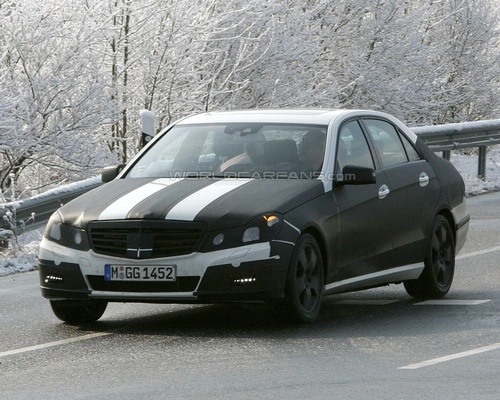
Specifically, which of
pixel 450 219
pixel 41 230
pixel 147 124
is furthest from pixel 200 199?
pixel 41 230

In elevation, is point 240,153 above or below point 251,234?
above

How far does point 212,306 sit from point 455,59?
19.2m

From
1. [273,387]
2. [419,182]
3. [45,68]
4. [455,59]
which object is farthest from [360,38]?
[273,387]

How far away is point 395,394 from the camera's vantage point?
712 centimetres

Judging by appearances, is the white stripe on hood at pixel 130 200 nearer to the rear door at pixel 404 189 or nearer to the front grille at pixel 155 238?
the front grille at pixel 155 238

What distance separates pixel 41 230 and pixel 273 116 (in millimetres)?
6941

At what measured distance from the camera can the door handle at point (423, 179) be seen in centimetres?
1105

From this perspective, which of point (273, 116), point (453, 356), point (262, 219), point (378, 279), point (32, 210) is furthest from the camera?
point (32, 210)

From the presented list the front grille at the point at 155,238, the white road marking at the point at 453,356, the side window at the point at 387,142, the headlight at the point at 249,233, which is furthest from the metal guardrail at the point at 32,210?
the white road marking at the point at 453,356

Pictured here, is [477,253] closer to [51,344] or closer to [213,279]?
[213,279]

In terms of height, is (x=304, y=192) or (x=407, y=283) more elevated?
(x=304, y=192)

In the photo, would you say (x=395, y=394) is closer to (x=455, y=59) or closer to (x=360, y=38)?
(x=360, y=38)

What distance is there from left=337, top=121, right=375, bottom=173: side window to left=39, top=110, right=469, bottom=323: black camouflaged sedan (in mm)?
11

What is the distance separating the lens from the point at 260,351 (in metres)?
8.61
